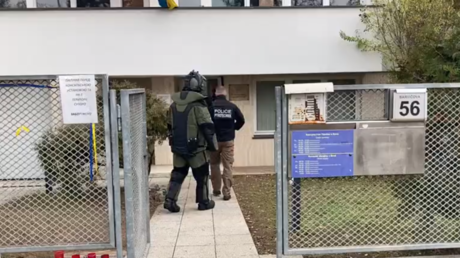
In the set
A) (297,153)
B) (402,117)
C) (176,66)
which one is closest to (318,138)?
(297,153)

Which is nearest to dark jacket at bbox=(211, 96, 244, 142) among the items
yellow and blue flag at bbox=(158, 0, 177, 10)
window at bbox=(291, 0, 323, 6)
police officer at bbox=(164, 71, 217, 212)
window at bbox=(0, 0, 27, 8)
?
police officer at bbox=(164, 71, 217, 212)

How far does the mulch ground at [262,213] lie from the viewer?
4.74 metres

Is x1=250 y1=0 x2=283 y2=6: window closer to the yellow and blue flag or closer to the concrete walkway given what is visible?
the yellow and blue flag

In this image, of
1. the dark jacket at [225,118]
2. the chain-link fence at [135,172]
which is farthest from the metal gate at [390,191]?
the dark jacket at [225,118]

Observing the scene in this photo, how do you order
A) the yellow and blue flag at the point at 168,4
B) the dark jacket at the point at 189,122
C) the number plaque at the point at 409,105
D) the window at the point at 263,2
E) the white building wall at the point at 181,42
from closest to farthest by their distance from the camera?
the number plaque at the point at 409,105
the dark jacket at the point at 189,122
the yellow and blue flag at the point at 168,4
the white building wall at the point at 181,42
the window at the point at 263,2

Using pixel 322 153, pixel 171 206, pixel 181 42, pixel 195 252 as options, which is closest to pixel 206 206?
pixel 171 206

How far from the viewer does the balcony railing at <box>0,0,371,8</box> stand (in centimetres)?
962

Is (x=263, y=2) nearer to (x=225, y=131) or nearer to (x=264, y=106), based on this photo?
(x=264, y=106)

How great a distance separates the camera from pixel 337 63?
965 centimetres

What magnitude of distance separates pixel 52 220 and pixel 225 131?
3.08 m

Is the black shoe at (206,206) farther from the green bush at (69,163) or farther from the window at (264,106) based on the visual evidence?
the window at (264,106)

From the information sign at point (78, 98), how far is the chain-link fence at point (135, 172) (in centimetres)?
26

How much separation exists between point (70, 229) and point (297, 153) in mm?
3321

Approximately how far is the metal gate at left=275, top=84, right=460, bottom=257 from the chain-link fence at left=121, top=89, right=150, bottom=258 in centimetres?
135
